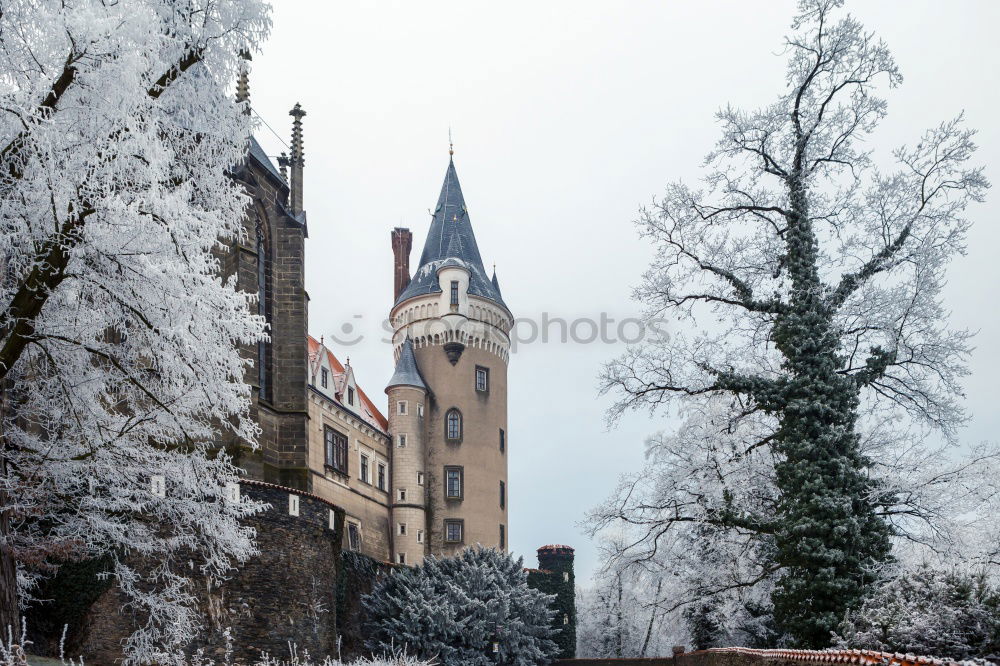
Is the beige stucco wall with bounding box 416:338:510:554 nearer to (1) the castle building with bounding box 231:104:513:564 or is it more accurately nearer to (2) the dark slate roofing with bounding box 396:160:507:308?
(1) the castle building with bounding box 231:104:513:564

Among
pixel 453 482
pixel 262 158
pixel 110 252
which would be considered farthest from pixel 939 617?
pixel 453 482

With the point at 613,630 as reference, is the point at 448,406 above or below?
above

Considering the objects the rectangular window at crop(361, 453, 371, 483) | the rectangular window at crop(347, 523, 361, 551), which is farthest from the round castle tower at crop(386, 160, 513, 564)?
the rectangular window at crop(347, 523, 361, 551)

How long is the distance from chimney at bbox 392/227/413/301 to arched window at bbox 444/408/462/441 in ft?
25.1

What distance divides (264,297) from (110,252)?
17224mm

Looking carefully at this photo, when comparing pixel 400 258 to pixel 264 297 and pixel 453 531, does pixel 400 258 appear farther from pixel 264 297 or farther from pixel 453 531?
pixel 264 297

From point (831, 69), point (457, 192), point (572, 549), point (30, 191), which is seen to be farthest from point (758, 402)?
point (457, 192)

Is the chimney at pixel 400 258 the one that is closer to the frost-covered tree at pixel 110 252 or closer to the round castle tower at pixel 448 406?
the round castle tower at pixel 448 406

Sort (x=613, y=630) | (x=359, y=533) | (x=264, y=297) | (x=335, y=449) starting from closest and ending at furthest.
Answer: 1. (x=264, y=297)
2. (x=335, y=449)
3. (x=359, y=533)
4. (x=613, y=630)

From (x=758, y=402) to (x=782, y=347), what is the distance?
1083 mm

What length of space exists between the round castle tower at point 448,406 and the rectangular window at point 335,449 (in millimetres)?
4339

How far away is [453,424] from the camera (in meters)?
45.6

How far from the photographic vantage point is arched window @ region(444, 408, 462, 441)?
45.4m

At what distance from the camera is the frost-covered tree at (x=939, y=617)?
11.4m
